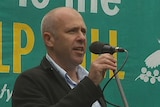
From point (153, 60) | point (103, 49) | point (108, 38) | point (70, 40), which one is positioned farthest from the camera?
point (153, 60)

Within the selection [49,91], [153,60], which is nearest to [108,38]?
[153,60]

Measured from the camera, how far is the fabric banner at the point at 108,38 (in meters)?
2.29

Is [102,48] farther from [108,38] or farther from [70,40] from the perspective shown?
[108,38]

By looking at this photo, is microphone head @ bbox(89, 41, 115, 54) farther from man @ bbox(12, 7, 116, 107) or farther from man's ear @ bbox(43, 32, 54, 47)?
man's ear @ bbox(43, 32, 54, 47)

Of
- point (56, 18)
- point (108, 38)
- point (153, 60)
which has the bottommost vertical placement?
point (153, 60)

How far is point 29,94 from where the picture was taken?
1473 mm

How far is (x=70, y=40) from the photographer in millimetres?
1604

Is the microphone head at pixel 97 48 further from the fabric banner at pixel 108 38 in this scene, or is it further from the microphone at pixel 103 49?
the fabric banner at pixel 108 38

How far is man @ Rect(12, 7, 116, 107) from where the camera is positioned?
1376mm

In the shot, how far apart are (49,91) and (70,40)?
0.70 feet

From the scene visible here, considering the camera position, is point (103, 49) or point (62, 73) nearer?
point (103, 49)

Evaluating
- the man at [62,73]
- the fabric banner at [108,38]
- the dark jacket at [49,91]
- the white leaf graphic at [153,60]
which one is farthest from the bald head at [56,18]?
the white leaf graphic at [153,60]

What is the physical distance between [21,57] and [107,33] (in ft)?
1.83

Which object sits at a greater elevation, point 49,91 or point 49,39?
point 49,39
